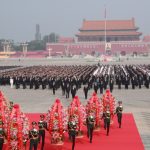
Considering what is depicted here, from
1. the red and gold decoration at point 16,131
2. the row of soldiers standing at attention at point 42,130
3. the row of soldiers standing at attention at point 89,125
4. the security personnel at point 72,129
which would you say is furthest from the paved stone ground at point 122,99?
the red and gold decoration at point 16,131

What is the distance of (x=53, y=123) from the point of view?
10648 millimetres

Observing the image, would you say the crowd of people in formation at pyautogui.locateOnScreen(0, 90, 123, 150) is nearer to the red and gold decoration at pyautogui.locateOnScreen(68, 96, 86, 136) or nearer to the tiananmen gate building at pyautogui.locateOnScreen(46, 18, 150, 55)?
the red and gold decoration at pyautogui.locateOnScreen(68, 96, 86, 136)

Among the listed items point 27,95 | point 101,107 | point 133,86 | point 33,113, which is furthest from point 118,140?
point 133,86

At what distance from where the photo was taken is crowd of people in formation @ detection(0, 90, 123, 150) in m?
9.56

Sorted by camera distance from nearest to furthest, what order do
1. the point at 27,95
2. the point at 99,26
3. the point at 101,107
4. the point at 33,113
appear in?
the point at 101,107 < the point at 33,113 < the point at 27,95 < the point at 99,26

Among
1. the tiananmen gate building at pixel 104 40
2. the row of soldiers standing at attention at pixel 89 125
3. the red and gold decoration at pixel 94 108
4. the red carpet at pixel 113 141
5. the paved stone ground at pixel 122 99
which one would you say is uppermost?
the tiananmen gate building at pixel 104 40

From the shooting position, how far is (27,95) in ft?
79.9

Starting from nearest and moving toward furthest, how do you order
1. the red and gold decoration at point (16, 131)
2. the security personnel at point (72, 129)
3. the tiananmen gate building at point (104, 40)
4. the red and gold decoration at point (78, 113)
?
the red and gold decoration at point (16, 131), the security personnel at point (72, 129), the red and gold decoration at point (78, 113), the tiananmen gate building at point (104, 40)

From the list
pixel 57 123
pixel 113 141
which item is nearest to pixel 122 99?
pixel 113 141

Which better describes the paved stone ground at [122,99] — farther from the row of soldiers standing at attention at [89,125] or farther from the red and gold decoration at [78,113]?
the red and gold decoration at [78,113]

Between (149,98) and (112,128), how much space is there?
9313 millimetres

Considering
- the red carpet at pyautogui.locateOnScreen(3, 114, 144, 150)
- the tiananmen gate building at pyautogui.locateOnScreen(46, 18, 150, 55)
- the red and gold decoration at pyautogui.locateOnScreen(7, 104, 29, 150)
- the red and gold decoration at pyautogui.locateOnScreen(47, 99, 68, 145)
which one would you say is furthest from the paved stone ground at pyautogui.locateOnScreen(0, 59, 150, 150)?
the tiananmen gate building at pyautogui.locateOnScreen(46, 18, 150, 55)

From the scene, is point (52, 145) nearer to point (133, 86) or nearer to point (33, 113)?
point (33, 113)

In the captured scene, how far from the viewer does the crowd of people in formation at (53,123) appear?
9562 mm
